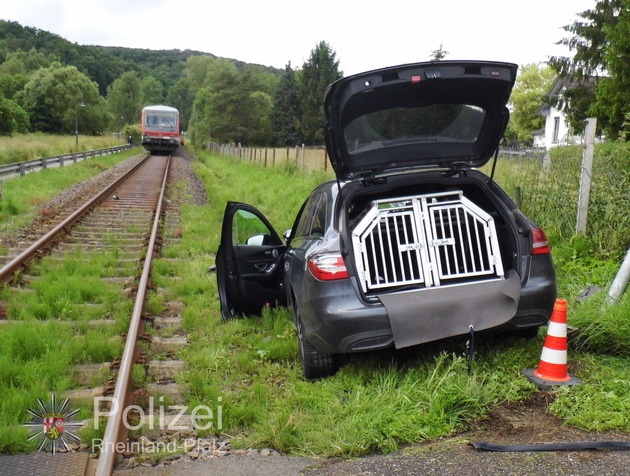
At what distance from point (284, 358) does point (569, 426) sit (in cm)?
234

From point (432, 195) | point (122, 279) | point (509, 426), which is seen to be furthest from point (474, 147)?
point (122, 279)

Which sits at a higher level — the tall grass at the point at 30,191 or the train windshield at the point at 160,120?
the train windshield at the point at 160,120

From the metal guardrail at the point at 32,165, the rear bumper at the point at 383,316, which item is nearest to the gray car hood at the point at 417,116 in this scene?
the rear bumper at the point at 383,316

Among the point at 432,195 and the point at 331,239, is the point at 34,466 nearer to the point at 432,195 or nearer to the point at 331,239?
the point at 331,239

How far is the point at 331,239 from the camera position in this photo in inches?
177

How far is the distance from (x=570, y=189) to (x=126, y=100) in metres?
137

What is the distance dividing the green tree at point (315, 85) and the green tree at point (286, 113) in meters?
0.77

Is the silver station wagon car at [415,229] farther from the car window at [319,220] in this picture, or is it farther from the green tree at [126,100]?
the green tree at [126,100]

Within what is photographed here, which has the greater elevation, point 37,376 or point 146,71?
point 146,71

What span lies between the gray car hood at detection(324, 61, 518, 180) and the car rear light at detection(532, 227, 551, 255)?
74cm

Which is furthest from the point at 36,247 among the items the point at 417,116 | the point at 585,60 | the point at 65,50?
the point at 65,50

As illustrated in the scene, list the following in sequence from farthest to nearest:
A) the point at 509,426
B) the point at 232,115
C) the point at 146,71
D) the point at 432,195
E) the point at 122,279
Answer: the point at 146,71
the point at 232,115
the point at 122,279
the point at 432,195
the point at 509,426

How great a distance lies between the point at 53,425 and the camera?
3.94m

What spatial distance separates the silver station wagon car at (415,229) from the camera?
424 cm
